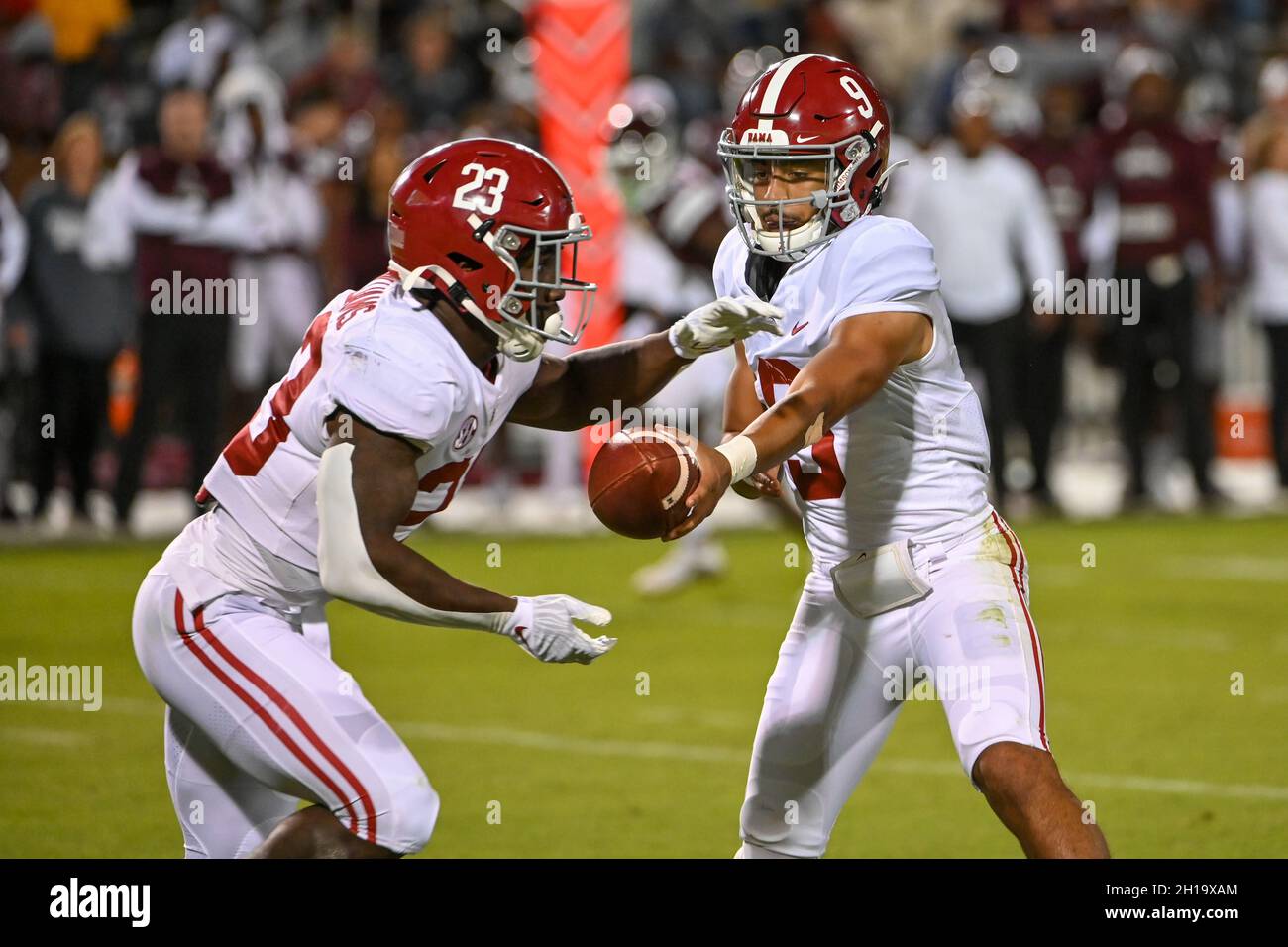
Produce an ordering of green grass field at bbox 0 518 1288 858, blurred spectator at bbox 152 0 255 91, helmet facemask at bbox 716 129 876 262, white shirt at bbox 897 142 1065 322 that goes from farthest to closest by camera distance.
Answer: blurred spectator at bbox 152 0 255 91 → white shirt at bbox 897 142 1065 322 → green grass field at bbox 0 518 1288 858 → helmet facemask at bbox 716 129 876 262

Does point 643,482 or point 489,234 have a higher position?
point 489,234

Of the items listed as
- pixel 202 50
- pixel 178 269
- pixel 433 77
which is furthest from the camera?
pixel 433 77

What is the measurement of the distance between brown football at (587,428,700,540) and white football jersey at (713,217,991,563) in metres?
0.45

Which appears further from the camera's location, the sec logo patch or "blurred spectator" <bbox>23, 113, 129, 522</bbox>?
"blurred spectator" <bbox>23, 113, 129, 522</bbox>

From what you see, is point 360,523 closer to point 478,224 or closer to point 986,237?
point 478,224

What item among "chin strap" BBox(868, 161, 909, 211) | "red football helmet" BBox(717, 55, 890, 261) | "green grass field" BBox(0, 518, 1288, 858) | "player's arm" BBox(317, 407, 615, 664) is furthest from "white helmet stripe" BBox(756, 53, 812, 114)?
"green grass field" BBox(0, 518, 1288, 858)

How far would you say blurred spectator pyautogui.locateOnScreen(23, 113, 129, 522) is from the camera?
36.6ft

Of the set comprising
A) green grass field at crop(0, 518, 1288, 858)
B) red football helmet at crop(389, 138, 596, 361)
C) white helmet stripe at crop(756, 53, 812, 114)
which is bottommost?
green grass field at crop(0, 518, 1288, 858)

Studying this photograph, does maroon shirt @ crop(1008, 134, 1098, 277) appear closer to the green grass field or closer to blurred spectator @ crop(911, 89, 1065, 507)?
blurred spectator @ crop(911, 89, 1065, 507)

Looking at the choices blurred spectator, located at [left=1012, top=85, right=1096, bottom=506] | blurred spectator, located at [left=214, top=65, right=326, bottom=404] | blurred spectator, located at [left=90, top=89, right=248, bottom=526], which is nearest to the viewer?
blurred spectator, located at [left=90, top=89, right=248, bottom=526]

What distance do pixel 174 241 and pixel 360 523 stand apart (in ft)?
25.8

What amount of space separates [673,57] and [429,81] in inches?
87.6

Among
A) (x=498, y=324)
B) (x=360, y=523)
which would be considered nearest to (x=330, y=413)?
(x=360, y=523)

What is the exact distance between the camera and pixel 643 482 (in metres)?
3.59
